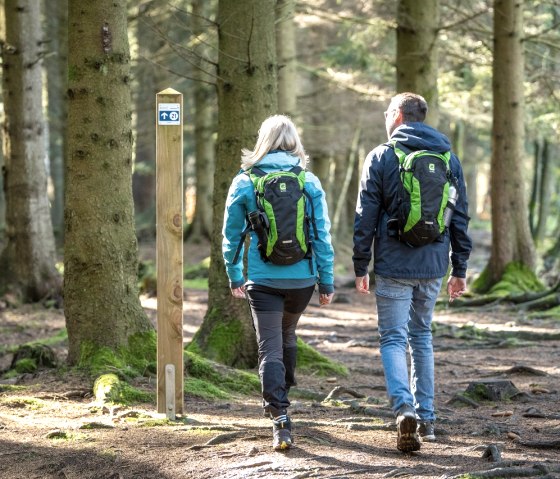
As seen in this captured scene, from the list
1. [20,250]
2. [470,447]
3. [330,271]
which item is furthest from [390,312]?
[20,250]

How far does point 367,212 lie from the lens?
604cm

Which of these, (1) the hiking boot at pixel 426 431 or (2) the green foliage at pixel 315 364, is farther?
(2) the green foliage at pixel 315 364

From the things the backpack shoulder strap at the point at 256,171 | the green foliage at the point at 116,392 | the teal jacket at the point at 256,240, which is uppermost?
the backpack shoulder strap at the point at 256,171

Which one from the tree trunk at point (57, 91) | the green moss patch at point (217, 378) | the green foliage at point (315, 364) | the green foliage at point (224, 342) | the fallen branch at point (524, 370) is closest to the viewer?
the green moss patch at point (217, 378)

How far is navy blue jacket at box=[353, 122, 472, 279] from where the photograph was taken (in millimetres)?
6027

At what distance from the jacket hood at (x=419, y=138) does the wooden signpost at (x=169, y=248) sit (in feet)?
4.99

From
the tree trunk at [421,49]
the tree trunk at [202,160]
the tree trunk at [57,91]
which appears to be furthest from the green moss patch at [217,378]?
the tree trunk at [202,160]

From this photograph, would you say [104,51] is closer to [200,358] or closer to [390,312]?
[200,358]

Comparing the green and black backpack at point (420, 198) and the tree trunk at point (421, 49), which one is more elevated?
the tree trunk at point (421, 49)

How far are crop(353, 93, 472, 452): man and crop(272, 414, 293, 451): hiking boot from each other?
696 mm

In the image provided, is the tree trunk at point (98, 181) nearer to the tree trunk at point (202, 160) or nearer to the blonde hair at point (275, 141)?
the blonde hair at point (275, 141)

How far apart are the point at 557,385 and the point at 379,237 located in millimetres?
4058

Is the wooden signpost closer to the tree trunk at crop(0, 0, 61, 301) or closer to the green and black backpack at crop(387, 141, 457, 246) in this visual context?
Result: the green and black backpack at crop(387, 141, 457, 246)

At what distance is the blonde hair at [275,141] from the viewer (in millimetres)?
5973
